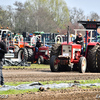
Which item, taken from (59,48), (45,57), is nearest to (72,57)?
(59,48)

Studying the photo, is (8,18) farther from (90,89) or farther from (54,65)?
(90,89)

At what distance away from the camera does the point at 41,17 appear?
66.1 metres

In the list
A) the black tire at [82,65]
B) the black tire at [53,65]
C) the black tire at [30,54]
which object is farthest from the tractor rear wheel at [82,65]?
the black tire at [30,54]

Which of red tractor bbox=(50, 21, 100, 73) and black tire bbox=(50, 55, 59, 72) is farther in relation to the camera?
black tire bbox=(50, 55, 59, 72)

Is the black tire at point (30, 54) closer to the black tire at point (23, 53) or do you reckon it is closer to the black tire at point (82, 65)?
the black tire at point (23, 53)

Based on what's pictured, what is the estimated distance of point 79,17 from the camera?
65438 millimetres

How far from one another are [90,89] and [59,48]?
7681 mm

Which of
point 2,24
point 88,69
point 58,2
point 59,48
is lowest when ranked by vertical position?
point 88,69

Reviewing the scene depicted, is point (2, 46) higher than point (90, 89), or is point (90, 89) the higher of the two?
point (2, 46)

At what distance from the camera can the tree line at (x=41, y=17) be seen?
61.5m

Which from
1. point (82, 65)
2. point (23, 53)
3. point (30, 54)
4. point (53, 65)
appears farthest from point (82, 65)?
point (23, 53)

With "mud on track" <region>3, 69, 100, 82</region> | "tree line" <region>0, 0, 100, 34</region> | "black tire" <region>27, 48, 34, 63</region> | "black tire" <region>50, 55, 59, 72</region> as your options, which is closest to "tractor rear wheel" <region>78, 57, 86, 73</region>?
"mud on track" <region>3, 69, 100, 82</region>

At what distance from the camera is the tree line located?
61.5 metres

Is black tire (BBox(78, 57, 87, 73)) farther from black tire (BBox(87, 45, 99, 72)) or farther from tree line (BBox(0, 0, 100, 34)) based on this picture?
tree line (BBox(0, 0, 100, 34))
